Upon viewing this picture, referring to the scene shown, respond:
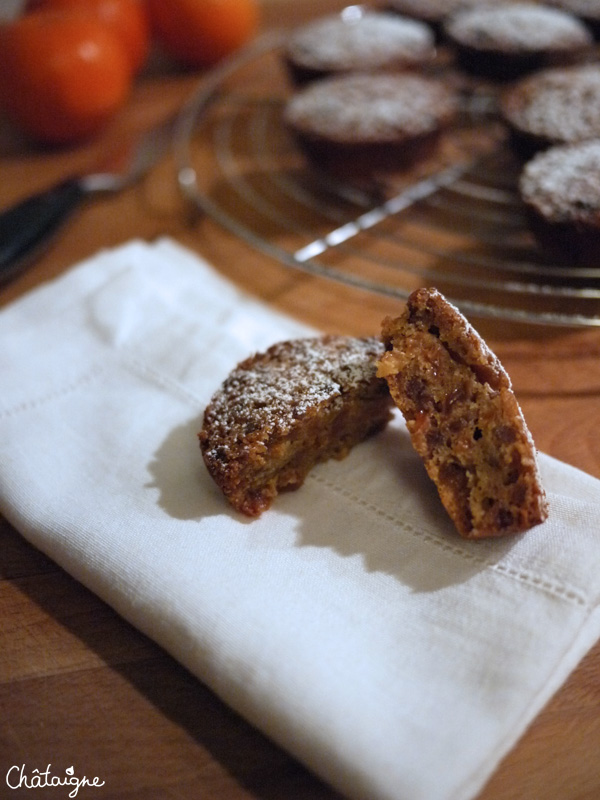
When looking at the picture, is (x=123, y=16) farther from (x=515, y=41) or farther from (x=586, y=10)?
(x=586, y=10)

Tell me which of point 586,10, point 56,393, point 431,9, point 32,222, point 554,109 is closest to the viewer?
point 56,393

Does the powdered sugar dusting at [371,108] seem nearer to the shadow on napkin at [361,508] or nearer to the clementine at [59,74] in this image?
the clementine at [59,74]

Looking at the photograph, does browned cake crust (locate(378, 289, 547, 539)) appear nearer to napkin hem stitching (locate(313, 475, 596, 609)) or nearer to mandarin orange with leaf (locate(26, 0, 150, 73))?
napkin hem stitching (locate(313, 475, 596, 609))

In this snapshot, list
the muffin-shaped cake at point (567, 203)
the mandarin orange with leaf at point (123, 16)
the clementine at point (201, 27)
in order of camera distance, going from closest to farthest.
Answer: the muffin-shaped cake at point (567, 203) < the mandarin orange with leaf at point (123, 16) < the clementine at point (201, 27)

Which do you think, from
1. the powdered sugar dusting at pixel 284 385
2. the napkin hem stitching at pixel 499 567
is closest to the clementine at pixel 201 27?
the powdered sugar dusting at pixel 284 385

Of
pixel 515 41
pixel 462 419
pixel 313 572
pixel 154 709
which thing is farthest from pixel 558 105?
pixel 154 709

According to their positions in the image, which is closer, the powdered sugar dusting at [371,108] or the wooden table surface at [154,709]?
the wooden table surface at [154,709]

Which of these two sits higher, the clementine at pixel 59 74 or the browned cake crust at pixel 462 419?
the clementine at pixel 59 74
